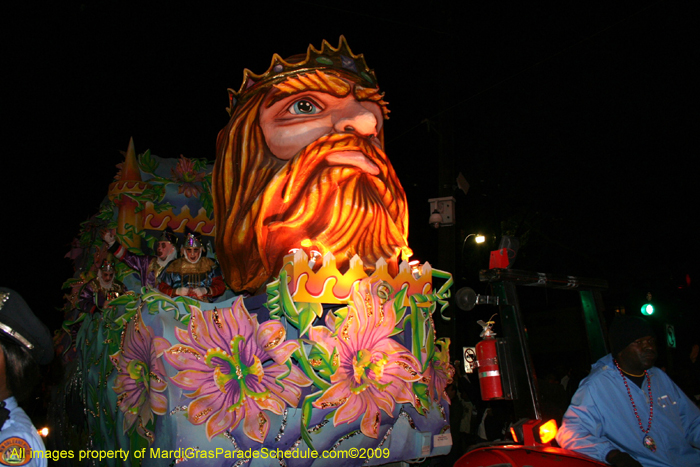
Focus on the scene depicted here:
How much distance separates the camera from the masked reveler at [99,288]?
6.64 meters

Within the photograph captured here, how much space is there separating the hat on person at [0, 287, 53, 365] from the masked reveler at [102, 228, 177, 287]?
13.2ft

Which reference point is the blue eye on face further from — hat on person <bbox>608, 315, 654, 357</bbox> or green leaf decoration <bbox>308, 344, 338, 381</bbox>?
hat on person <bbox>608, 315, 654, 357</bbox>

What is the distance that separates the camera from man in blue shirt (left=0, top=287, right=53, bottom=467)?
2.21 metres

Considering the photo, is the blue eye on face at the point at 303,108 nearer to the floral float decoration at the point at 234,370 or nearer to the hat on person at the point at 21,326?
the floral float decoration at the point at 234,370

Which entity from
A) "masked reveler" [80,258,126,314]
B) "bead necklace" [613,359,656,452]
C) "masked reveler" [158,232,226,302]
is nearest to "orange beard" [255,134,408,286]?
"masked reveler" [158,232,226,302]

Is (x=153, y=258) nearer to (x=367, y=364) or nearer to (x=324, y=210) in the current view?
(x=324, y=210)

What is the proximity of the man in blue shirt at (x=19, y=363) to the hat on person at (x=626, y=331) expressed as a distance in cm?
342

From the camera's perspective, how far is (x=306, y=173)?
4.48m

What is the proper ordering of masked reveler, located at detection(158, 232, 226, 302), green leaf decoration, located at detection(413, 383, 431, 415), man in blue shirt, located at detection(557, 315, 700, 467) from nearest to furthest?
man in blue shirt, located at detection(557, 315, 700, 467) → green leaf decoration, located at detection(413, 383, 431, 415) → masked reveler, located at detection(158, 232, 226, 302)

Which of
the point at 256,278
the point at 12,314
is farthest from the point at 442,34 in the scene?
the point at 12,314

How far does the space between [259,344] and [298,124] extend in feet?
6.51

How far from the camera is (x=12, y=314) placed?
230 centimetres

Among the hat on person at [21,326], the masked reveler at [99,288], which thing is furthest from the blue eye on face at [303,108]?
the masked reveler at [99,288]

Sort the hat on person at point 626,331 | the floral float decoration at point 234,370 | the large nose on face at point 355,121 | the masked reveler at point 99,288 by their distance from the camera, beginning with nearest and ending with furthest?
the hat on person at point 626,331, the floral float decoration at point 234,370, the large nose on face at point 355,121, the masked reveler at point 99,288
